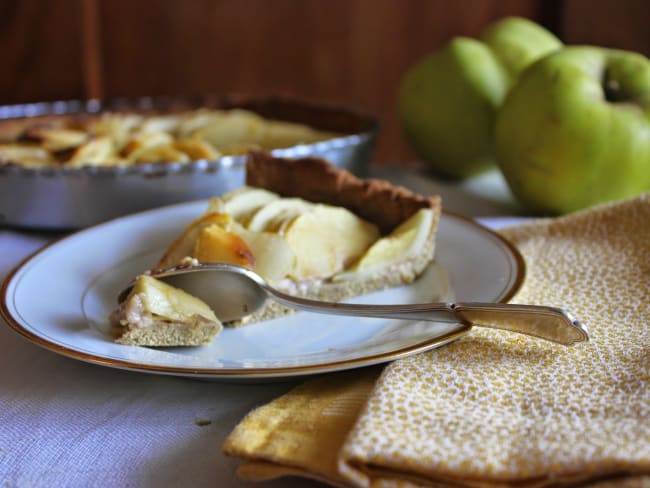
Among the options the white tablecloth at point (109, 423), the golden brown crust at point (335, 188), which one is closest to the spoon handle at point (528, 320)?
the white tablecloth at point (109, 423)

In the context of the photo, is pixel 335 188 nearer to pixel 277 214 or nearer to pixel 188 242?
pixel 277 214

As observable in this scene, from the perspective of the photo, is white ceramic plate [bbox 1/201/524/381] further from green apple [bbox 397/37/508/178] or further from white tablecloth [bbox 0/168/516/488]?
green apple [bbox 397/37/508/178]

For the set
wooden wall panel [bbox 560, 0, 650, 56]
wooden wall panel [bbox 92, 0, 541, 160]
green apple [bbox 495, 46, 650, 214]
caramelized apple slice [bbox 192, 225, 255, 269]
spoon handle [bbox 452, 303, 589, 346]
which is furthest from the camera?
wooden wall panel [bbox 92, 0, 541, 160]

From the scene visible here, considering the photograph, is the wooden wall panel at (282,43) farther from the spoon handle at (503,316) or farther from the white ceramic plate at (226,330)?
the spoon handle at (503,316)

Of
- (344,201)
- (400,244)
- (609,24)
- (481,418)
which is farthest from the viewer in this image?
(609,24)

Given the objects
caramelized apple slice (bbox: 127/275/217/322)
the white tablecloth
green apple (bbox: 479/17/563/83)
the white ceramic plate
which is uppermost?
green apple (bbox: 479/17/563/83)

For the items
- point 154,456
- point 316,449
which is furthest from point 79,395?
point 316,449

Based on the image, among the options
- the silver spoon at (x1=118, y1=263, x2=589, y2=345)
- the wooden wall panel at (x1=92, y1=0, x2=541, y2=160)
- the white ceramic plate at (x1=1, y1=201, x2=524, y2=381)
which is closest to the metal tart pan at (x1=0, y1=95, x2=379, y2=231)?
the white ceramic plate at (x1=1, y1=201, x2=524, y2=381)

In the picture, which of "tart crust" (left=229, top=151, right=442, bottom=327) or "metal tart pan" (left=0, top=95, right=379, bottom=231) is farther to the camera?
"metal tart pan" (left=0, top=95, right=379, bottom=231)

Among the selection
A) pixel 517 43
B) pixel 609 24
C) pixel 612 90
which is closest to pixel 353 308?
pixel 612 90
